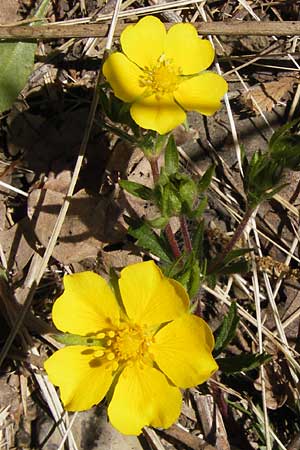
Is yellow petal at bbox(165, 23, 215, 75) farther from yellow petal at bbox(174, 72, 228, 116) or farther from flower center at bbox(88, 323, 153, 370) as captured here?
flower center at bbox(88, 323, 153, 370)

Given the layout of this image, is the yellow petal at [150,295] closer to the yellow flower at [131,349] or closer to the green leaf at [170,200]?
the yellow flower at [131,349]

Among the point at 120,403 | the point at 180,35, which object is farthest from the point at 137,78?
the point at 120,403

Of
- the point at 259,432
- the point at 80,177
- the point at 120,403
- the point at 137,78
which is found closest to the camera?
the point at 120,403

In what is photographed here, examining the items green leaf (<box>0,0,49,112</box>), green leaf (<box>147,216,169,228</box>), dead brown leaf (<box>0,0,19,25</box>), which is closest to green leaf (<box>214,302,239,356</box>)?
green leaf (<box>147,216,169,228</box>)

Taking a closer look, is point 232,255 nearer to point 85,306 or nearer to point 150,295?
point 150,295

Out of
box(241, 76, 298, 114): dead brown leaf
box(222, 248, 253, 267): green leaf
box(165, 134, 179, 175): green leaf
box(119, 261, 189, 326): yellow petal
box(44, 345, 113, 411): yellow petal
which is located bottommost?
box(44, 345, 113, 411): yellow petal

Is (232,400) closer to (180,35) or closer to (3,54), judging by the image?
(180,35)
